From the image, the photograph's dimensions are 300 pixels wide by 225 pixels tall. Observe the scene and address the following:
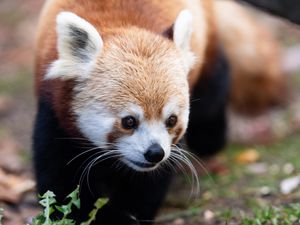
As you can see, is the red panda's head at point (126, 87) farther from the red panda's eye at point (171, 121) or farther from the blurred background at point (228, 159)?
the blurred background at point (228, 159)

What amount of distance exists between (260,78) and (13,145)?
297 centimetres

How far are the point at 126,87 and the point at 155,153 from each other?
1.49 feet

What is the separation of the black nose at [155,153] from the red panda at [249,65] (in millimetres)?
3822

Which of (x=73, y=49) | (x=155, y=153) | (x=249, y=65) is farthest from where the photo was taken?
(x=249, y=65)

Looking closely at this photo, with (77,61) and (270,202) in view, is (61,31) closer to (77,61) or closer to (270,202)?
(77,61)

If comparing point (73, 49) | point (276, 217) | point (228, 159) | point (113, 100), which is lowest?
point (228, 159)

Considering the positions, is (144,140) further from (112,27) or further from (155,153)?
(112,27)

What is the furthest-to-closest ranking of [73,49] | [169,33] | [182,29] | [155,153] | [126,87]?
[169,33], [182,29], [73,49], [126,87], [155,153]

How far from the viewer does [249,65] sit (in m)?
7.83

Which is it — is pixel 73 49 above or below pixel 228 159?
above

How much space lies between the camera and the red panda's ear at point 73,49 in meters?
4.11

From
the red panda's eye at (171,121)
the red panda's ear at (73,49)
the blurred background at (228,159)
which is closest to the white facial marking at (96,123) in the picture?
the red panda's ear at (73,49)

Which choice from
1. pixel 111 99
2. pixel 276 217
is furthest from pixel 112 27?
pixel 276 217

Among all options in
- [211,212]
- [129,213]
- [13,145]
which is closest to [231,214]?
[211,212]
